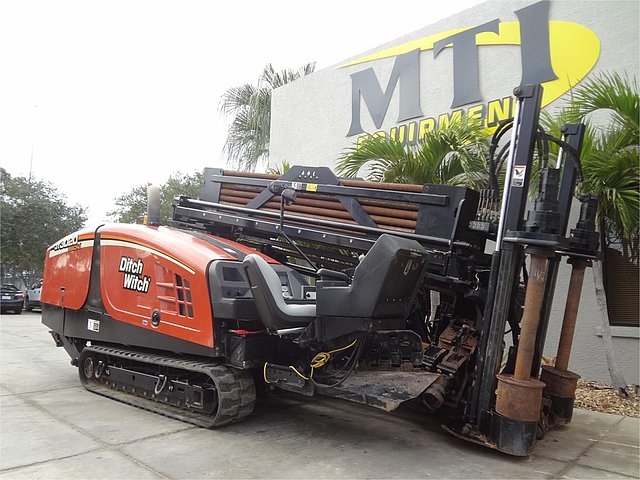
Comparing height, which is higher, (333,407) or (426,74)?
(426,74)

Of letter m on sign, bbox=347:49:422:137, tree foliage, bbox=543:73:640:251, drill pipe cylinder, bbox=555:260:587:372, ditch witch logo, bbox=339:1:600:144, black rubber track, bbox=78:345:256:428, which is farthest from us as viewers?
letter m on sign, bbox=347:49:422:137

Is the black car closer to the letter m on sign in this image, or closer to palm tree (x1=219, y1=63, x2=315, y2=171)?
palm tree (x1=219, y1=63, x2=315, y2=171)

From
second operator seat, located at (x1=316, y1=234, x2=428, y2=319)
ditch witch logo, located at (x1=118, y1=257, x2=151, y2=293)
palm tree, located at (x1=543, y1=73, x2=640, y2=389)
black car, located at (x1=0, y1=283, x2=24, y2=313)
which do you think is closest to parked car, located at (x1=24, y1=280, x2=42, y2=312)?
black car, located at (x1=0, y1=283, x2=24, y2=313)

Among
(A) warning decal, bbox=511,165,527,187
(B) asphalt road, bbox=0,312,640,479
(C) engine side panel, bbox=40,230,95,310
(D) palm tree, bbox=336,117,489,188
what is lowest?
(B) asphalt road, bbox=0,312,640,479

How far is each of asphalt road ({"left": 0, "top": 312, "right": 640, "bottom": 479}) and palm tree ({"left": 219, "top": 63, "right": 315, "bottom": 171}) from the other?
1306 centimetres

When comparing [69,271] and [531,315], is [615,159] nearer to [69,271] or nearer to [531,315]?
[531,315]

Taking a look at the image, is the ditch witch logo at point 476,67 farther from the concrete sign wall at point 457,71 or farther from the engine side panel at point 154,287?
the engine side panel at point 154,287

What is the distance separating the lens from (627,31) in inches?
285

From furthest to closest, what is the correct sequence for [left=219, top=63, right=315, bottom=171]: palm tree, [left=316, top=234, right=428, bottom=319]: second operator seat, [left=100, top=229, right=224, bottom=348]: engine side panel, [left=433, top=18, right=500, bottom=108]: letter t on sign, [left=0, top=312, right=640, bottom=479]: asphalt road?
1. [left=219, top=63, right=315, bottom=171]: palm tree
2. [left=433, top=18, right=500, bottom=108]: letter t on sign
3. [left=100, top=229, right=224, bottom=348]: engine side panel
4. [left=316, top=234, right=428, bottom=319]: second operator seat
5. [left=0, top=312, right=640, bottom=479]: asphalt road

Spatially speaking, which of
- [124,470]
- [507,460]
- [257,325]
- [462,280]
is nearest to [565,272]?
[462,280]

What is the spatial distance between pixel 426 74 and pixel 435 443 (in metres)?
7.31

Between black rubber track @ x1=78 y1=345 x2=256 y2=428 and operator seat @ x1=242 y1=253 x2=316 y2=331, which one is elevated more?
operator seat @ x1=242 y1=253 x2=316 y2=331

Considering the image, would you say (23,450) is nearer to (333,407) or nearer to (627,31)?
(333,407)

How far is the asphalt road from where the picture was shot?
146 inches
